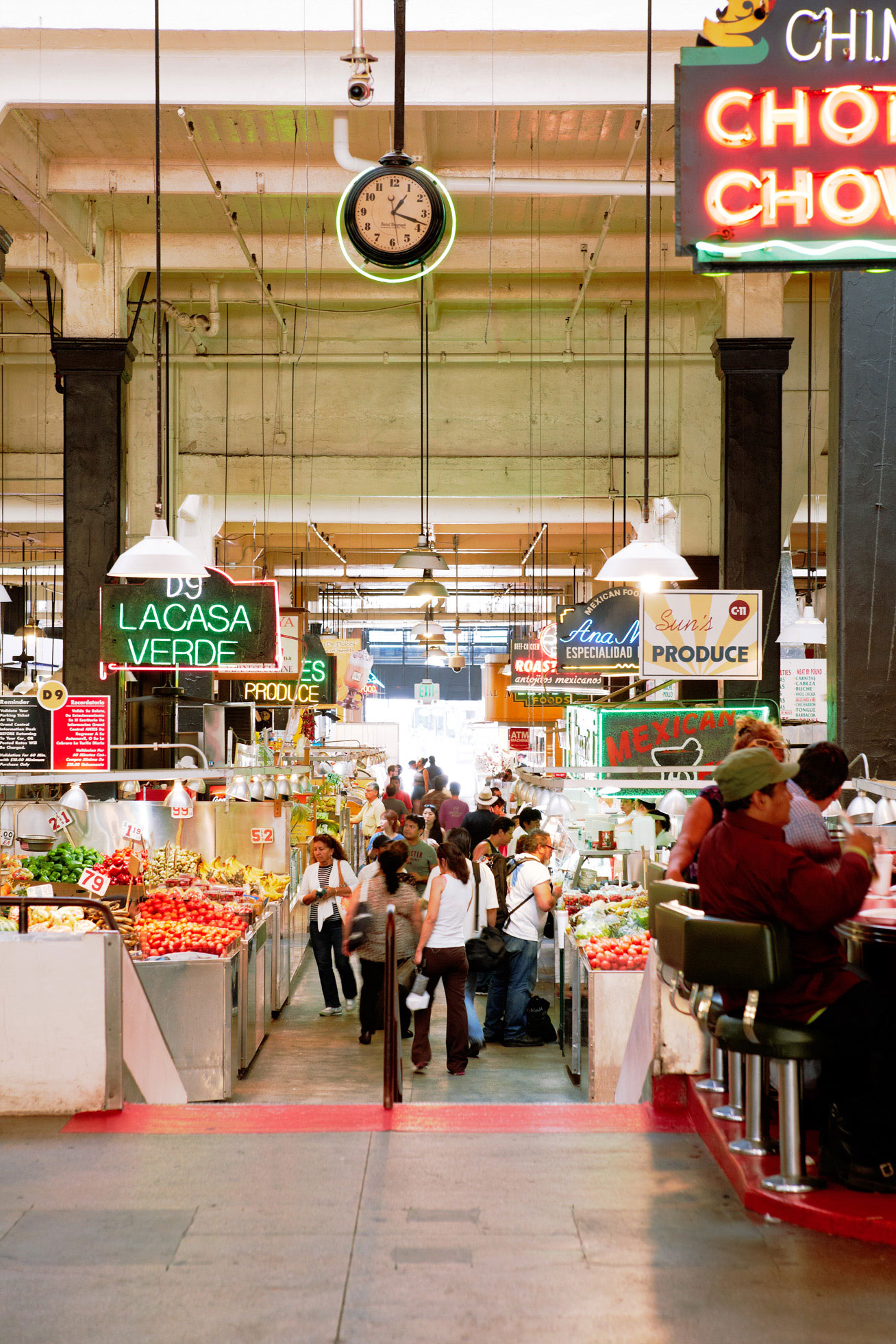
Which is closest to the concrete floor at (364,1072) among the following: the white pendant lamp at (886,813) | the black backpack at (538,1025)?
the black backpack at (538,1025)

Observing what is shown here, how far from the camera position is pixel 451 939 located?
8.22 metres

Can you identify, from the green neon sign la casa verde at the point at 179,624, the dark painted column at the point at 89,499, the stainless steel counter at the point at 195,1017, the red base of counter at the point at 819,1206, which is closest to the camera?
the red base of counter at the point at 819,1206

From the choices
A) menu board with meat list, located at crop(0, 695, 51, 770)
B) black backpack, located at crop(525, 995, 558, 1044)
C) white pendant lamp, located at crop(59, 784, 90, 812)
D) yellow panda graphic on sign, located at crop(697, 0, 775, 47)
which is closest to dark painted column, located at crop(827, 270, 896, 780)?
yellow panda graphic on sign, located at crop(697, 0, 775, 47)

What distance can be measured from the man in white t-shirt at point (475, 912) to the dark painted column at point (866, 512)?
9.51 feet

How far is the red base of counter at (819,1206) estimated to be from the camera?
3.56 meters

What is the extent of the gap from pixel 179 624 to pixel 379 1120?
5584 millimetres

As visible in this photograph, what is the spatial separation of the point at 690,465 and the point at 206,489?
6441 mm

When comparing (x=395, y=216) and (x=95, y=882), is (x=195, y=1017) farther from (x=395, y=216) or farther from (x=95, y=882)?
(x=395, y=216)

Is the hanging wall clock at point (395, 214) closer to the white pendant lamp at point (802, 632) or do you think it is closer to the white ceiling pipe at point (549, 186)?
the white ceiling pipe at point (549, 186)

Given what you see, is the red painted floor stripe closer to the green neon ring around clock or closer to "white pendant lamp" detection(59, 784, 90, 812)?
the green neon ring around clock

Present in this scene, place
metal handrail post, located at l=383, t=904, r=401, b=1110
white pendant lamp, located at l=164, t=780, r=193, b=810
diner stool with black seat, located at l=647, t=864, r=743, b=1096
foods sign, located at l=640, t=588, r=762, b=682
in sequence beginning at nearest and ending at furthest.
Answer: diner stool with black seat, located at l=647, t=864, r=743, b=1096
metal handrail post, located at l=383, t=904, r=401, b=1110
foods sign, located at l=640, t=588, r=762, b=682
white pendant lamp, located at l=164, t=780, r=193, b=810

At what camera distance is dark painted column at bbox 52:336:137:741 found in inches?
475

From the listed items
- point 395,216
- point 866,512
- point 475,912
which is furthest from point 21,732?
point 866,512

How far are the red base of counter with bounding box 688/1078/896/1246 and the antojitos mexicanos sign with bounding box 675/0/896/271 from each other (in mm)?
3167
